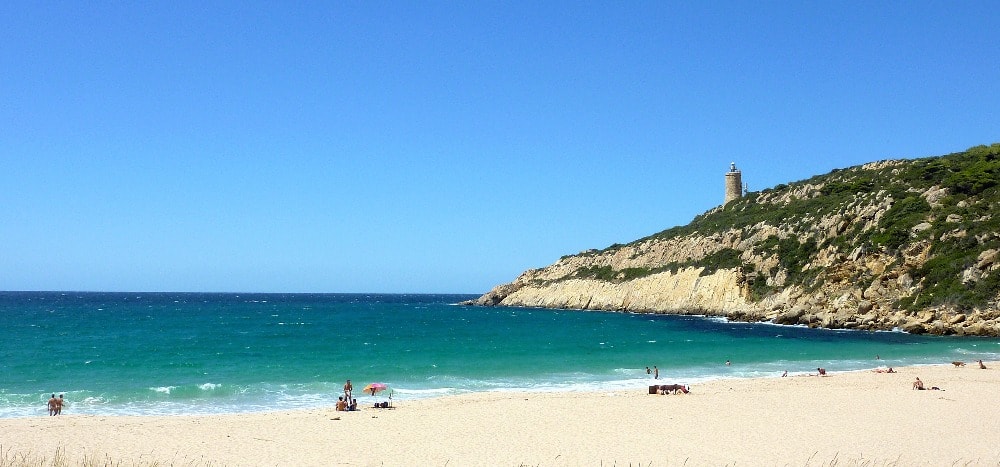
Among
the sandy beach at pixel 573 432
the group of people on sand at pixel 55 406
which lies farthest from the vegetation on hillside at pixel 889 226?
the group of people on sand at pixel 55 406

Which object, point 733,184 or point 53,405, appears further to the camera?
point 733,184

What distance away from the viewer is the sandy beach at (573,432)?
15078 millimetres

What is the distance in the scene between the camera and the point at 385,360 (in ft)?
130

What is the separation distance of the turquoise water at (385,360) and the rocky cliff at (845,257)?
5677 mm

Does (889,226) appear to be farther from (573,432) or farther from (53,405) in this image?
(53,405)

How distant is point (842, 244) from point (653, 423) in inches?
2301

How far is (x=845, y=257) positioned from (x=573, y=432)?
192 feet

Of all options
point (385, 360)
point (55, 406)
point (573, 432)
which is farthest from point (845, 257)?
point (55, 406)

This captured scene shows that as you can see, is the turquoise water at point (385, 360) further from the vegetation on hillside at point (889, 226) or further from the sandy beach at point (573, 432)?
the vegetation on hillside at point (889, 226)

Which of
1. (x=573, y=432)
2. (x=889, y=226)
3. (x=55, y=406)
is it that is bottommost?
(x=55, y=406)

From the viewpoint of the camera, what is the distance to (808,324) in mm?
62594

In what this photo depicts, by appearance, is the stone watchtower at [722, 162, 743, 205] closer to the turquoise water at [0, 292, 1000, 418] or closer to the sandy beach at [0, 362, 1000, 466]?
the turquoise water at [0, 292, 1000, 418]

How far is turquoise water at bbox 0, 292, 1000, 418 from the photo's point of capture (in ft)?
88.4

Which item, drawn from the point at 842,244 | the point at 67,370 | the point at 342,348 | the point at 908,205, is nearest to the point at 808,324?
the point at 842,244
